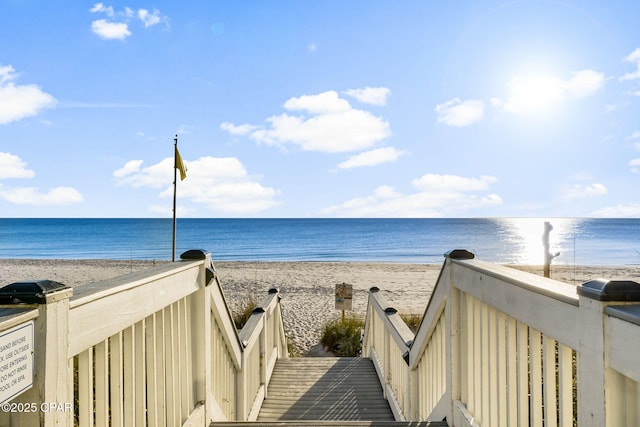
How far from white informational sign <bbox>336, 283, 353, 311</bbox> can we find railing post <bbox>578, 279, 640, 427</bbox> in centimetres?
794

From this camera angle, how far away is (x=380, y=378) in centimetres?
500

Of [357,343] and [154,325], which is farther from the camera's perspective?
[357,343]

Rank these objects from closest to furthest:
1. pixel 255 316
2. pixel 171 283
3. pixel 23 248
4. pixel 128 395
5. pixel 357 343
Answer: pixel 128 395
pixel 171 283
pixel 255 316
pixel 357 343
pixel 23 248

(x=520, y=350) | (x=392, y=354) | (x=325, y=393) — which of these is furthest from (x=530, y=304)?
(x=325, y=393)

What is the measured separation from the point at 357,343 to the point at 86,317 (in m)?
8.08

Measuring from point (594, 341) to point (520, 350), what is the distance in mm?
553

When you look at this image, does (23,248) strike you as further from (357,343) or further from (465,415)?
(465,415)

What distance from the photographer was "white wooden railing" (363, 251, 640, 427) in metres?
1.10

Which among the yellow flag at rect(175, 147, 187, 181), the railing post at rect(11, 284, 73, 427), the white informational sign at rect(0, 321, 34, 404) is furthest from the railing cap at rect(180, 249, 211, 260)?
the yellow flag at rect(175, 147, 187, 181)

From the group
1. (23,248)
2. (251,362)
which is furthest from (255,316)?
(23,248)

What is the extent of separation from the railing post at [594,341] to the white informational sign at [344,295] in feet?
26.0

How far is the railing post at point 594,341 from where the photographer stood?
110cm

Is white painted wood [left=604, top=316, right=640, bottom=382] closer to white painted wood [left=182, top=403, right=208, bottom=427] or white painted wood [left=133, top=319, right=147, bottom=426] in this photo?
white painted wood [left=133, top=319, right=147, bottom=426]

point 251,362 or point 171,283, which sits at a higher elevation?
point 171,283
